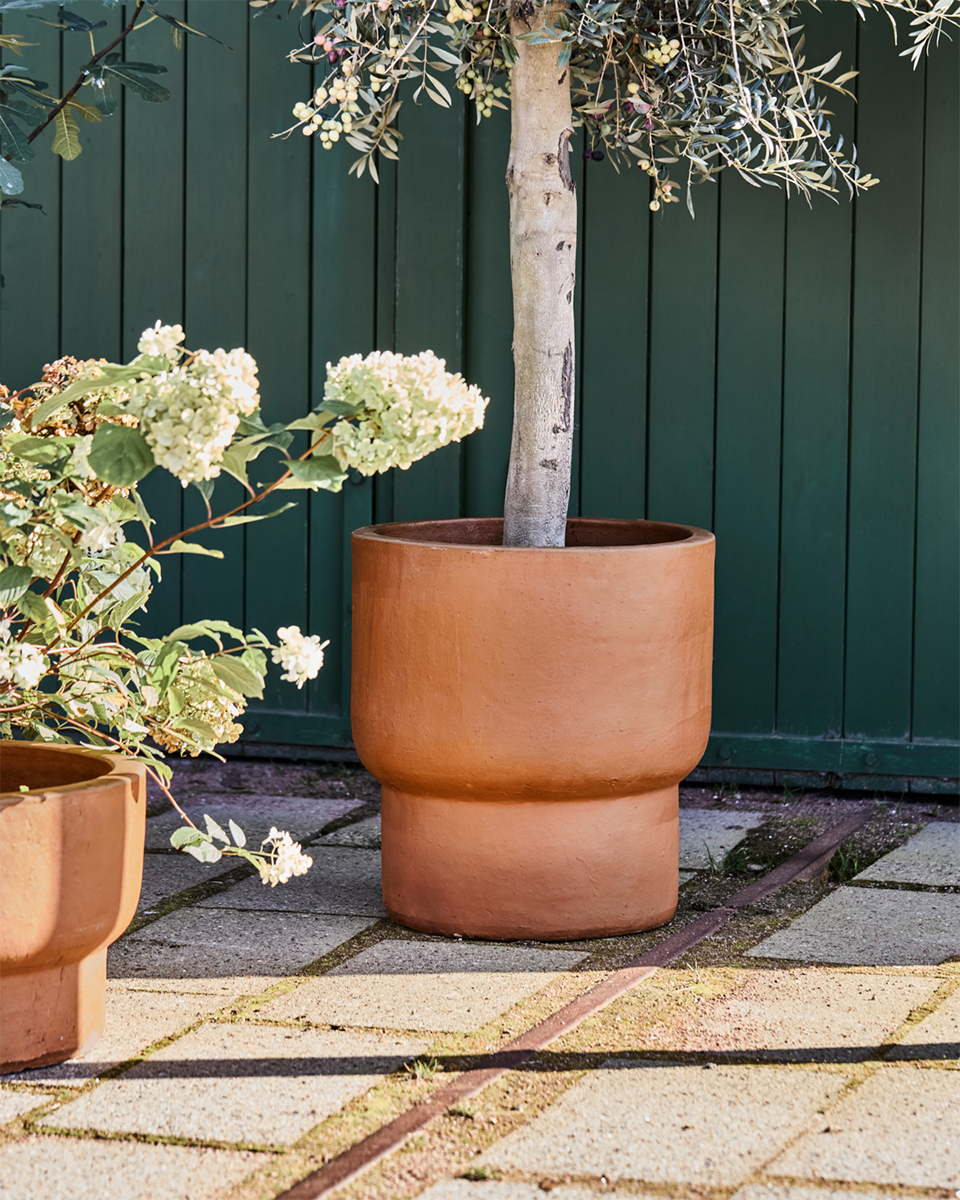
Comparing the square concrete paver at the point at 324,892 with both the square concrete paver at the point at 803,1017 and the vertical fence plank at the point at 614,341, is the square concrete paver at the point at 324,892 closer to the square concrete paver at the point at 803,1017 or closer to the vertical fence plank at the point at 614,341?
the square concrete paver at the point at 803,1017

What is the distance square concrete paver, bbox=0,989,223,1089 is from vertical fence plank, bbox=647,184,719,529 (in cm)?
206

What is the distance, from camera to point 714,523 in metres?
4.20

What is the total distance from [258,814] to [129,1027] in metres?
1.43

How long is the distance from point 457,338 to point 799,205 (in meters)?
0.97

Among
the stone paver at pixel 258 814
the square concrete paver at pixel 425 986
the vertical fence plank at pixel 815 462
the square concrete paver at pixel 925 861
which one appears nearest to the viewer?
the square concrete paver at pixel 425 986

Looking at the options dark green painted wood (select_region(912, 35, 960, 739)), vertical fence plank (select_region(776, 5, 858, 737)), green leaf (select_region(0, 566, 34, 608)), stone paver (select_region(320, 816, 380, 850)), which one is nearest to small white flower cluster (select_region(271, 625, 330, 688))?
green leaf (select_region(0, 566, 34, 608))

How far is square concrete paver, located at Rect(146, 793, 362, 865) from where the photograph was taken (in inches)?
148

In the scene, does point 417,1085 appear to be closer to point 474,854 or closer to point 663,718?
point 474,854

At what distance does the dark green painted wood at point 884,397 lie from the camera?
398 centimetres

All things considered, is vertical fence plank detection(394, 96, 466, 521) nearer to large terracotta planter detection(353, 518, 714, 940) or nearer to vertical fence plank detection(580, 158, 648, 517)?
vertical fence plank detection(580, 158, 648, 517)

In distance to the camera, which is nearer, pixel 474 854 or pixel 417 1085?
pixel 417 1085

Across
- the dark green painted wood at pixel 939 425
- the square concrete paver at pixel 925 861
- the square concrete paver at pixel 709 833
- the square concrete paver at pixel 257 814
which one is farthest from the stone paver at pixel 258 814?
the dark green painted wood at pixel 939 425

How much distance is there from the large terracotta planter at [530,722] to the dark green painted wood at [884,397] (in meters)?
1.15

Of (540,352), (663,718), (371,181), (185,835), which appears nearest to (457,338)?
(371,181)
